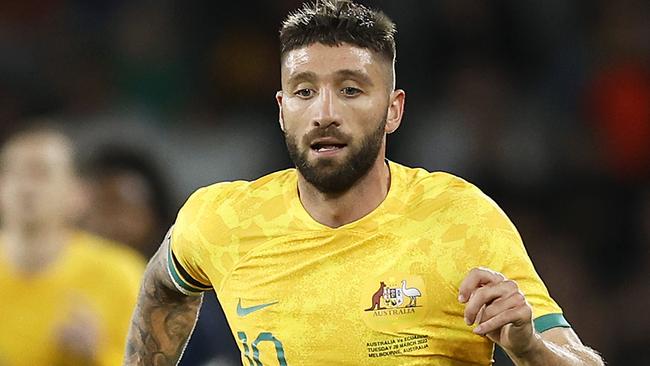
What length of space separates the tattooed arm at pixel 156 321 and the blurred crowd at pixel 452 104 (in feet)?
8.81

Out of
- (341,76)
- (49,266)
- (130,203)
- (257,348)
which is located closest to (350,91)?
(341,76)

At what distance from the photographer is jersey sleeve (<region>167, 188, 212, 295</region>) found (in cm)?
A: 374

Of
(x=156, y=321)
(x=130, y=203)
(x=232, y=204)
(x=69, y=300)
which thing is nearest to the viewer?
(x=232, y=204)

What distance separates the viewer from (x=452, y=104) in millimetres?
7824

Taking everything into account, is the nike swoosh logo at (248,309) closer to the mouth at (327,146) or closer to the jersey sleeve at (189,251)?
the jersey sleeve at (189,251)

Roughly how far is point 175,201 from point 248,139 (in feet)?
2.10

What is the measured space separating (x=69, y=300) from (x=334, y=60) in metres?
2.73

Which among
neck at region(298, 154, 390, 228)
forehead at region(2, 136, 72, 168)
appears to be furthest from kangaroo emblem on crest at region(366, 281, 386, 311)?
forehead at region(2, 136, 72, 168)

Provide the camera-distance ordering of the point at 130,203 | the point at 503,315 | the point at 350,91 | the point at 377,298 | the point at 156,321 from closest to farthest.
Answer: the point at 503,315 → the point at 377,298 → the point at 350,91 → the point at 156,321 → the point at 130,203

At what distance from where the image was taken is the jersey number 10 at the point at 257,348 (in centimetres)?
346

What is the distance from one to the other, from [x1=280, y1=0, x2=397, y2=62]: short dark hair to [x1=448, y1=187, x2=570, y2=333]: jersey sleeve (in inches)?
21.0

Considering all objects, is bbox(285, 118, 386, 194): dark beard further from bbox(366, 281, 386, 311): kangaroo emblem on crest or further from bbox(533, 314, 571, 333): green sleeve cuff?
bbox(533, 314, 571, 333): green sleeve cuff

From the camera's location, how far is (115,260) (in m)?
5.79

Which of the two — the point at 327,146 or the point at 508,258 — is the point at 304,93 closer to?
the point at 327,146
